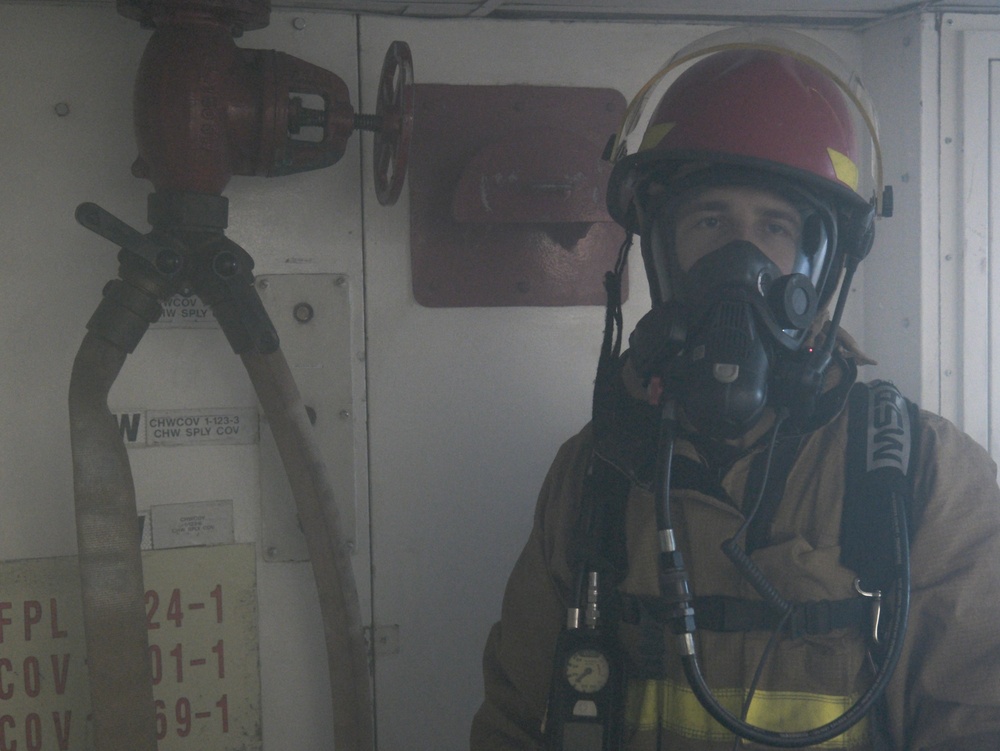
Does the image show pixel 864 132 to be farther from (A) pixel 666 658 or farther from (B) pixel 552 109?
(A) pixel 666 658

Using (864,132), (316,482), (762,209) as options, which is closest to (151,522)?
(316,482)

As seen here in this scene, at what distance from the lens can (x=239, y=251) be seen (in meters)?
1.68

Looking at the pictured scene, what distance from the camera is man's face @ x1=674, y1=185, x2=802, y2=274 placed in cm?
154

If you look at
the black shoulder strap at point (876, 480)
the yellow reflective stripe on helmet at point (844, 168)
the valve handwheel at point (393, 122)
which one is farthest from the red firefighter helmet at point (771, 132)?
the valve handwheel at point (393, 122)

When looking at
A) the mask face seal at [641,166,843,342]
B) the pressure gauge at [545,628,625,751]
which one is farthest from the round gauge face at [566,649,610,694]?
the mask face seal at [641,166,843,342]

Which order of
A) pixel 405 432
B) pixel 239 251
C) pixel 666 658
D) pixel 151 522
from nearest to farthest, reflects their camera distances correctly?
1. pixel 666 658
2. pixel 239 251
3. pixel 151 522
4. pixel 405 432

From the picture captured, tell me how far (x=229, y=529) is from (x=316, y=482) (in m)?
0.29

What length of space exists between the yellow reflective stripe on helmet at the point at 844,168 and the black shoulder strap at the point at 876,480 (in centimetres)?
36

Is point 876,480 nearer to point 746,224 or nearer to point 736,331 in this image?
point 736,331

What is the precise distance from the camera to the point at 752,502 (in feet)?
4.69

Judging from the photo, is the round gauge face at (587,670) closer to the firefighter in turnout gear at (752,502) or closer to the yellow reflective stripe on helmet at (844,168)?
the firefighter in turnout gear at (752,502)

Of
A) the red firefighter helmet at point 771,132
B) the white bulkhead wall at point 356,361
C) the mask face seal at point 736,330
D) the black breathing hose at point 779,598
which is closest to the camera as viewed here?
the black breathing hose at point 779,598

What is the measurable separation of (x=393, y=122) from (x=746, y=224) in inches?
26.1

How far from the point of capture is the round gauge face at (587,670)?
4.66 feet
